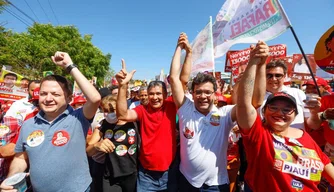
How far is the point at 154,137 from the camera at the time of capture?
7.66 ft

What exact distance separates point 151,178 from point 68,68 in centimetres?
154

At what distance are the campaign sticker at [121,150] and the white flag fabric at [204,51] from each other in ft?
7.54

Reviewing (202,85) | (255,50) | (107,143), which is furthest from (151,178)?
(255,50)

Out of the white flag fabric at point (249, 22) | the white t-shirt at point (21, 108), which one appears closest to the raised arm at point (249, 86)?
the white flag fabric at point (249, 22)

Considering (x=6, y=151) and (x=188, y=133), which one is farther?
(x=188, y=133)

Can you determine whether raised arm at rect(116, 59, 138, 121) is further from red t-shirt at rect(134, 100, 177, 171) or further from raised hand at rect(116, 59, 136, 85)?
red t-shirt at rect(134, 100, 177, 171)

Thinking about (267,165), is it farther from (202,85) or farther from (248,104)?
(202,85)

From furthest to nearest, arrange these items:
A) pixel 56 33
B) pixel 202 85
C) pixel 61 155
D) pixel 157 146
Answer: pixel 56 33, pixel 157 146, pixel 202 85, pixel 61 155

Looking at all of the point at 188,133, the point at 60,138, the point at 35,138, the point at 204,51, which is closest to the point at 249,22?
the point at 204,51

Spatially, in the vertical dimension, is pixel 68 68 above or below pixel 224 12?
below

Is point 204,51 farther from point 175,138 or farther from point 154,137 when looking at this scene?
Answer: point 154,137

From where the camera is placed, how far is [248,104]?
153 centimetres

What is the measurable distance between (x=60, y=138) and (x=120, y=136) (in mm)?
812

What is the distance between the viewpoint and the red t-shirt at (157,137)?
2.30 meters
